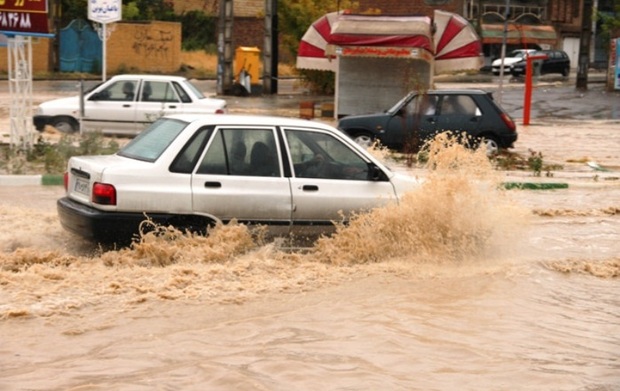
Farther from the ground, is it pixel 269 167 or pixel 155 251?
pixel 269 167

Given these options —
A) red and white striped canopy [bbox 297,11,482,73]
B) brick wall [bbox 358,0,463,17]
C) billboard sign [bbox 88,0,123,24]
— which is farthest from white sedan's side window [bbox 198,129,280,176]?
brick wall [bbox 358,0,463,17]

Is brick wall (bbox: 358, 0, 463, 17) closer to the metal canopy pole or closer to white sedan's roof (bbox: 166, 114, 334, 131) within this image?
the metal canopy pole

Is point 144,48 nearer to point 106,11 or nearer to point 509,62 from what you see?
point 509,62

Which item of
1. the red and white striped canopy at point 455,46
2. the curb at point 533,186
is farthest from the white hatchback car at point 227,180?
the red and white striped canopy at point 455,46

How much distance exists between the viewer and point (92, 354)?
7570 millimetres

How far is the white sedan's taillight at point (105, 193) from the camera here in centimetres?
976

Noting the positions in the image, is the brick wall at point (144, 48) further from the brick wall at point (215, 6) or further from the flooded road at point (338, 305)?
the flooded road at point (338, 305)

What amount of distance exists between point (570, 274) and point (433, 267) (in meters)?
1.54

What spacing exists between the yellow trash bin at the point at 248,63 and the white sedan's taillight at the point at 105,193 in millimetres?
30266

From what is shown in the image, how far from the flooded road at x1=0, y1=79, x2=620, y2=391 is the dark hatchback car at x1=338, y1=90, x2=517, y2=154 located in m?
7.84

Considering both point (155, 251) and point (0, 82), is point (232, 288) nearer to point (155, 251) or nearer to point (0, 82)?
point (155, 251)

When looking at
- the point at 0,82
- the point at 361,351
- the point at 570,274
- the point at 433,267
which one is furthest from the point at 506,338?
the point at 0,82

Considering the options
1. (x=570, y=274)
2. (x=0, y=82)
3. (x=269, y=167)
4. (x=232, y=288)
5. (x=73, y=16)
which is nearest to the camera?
(x=232, y=288)

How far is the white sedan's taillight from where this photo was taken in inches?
384
